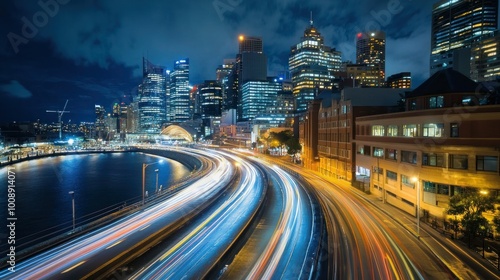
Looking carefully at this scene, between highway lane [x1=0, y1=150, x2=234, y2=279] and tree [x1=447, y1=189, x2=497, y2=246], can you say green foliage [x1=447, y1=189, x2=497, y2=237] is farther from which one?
highway lane [x1=0, y1=150, x2=234, y2=279]

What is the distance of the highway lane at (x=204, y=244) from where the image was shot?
22031 millimetres

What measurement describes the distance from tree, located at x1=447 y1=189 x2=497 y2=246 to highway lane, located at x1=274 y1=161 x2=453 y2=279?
4562 millimetres

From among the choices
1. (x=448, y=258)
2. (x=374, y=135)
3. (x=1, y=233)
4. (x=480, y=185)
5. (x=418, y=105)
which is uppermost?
(x=418, y=105)

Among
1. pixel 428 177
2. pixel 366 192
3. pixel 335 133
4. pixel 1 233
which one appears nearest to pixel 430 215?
pixel 428 177

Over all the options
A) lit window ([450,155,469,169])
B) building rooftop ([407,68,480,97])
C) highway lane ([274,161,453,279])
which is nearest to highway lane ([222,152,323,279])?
highway lane ([274,161,453,279])

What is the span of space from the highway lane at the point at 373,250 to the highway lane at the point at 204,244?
920 cm

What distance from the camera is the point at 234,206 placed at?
141 ft

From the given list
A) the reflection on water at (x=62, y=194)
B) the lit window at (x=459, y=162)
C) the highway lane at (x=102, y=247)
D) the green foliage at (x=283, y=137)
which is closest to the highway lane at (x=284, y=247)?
the highway lane at (x=102, y=247)

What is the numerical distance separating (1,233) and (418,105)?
65397 millimetres

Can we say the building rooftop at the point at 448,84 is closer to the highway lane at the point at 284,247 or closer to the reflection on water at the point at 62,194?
the highway lane at the point at 284,247

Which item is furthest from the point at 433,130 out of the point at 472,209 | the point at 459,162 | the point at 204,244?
the point at 204,244

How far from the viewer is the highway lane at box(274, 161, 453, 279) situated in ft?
72.4

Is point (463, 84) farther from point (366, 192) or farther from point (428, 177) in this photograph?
point (366, 192)

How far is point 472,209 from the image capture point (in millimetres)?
28969
